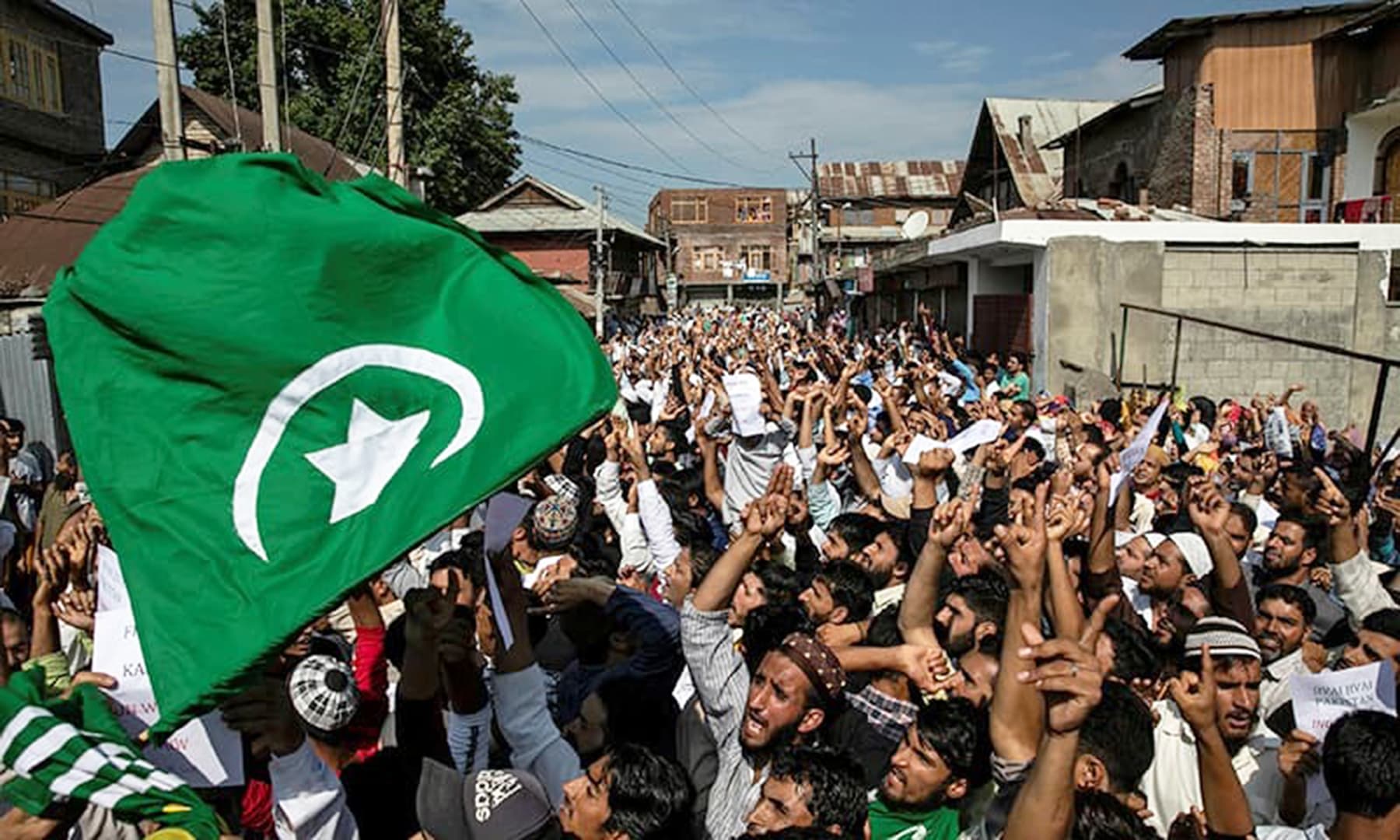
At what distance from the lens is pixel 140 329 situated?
2861 millimetres

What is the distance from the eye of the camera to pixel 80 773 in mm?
2547

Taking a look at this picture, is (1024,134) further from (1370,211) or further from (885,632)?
(885,632)

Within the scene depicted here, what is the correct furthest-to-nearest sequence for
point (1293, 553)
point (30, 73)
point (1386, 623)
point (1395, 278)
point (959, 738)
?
1. point (30, 73)
2. point (1395, 278)
3. point (1293, 553)
4. point (1386, 623)
5. point (959, 738)

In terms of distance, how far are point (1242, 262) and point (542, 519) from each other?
13.6 meters

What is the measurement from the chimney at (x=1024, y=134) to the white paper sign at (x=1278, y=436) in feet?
71.8

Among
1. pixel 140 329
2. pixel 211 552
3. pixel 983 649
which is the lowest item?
pixel 983 649

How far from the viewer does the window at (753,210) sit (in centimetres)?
7556

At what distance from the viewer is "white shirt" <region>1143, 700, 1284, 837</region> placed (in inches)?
134

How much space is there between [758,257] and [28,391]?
63.0 meters

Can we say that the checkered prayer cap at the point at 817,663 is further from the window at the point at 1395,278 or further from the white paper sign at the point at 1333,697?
the window at the point at 1395,278

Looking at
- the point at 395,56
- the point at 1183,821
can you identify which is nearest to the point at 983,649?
the point at 1183,821

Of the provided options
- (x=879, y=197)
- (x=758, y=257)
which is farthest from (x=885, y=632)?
(x=758, y=257)

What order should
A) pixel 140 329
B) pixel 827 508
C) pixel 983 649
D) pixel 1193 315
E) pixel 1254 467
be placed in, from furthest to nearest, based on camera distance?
pixel 1193 315 → pixel 1254 467 → pixel 827 508 → pixel 983 649 → pixel 140 329

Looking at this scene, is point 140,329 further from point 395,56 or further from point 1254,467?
point 395,56
